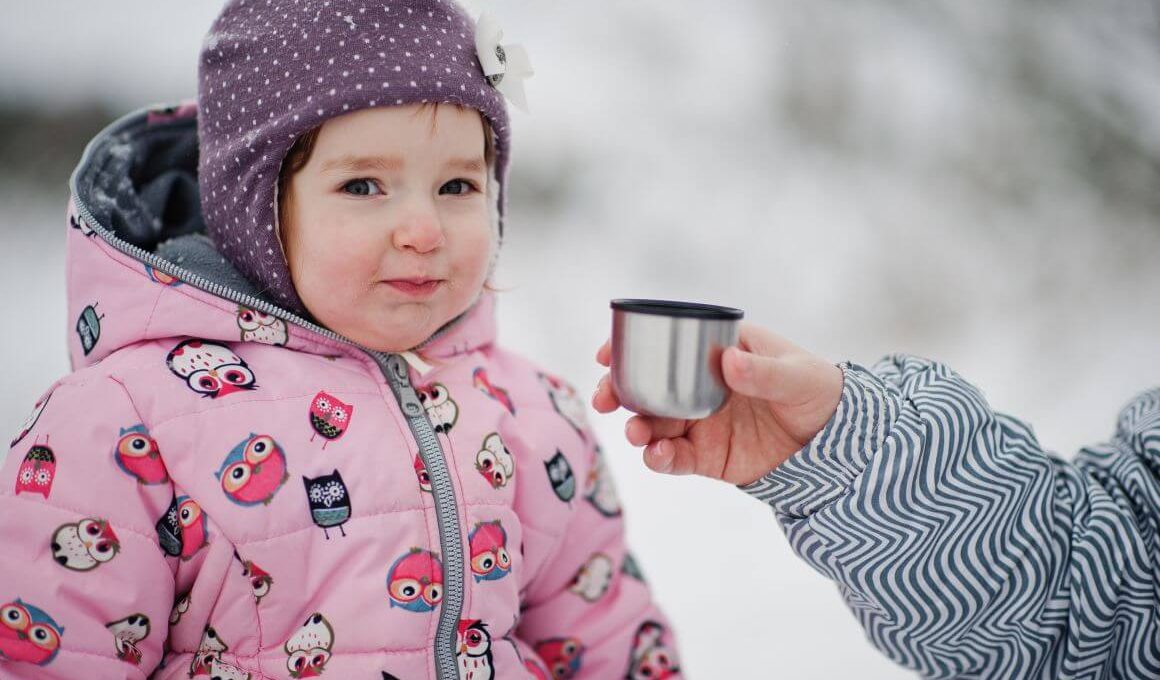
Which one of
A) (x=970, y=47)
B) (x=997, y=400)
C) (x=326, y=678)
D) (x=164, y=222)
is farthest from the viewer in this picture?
(x=970, y=47)

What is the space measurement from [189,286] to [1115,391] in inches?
87.6

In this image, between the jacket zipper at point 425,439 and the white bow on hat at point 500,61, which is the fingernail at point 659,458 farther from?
the white bow on hat at point 500,61

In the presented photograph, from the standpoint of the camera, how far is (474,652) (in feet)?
3.17

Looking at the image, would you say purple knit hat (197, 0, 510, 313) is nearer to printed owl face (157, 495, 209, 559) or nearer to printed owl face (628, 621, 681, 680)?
printed owl face (157, 495, 209, 559)

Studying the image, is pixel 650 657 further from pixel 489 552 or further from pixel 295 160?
A: pixel 295 160

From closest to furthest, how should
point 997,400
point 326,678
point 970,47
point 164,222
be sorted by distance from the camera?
1. point 326,678
2. point 164,222
3. point 997,400
4. point 970,47

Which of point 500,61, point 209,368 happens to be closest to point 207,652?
point 209,368

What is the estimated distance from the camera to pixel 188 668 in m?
0.93

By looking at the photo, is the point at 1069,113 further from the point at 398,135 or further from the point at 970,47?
the point at 398,135

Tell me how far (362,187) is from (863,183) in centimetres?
178

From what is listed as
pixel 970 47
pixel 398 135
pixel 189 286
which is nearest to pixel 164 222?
pixel 189 286

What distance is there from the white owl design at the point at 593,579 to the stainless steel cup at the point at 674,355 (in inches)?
17.4

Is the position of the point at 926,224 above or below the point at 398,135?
below

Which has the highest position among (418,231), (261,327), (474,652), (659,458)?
(418,231)
